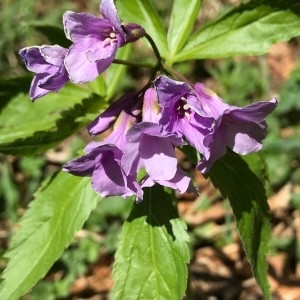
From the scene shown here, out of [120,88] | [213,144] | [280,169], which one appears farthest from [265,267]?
[120,88]

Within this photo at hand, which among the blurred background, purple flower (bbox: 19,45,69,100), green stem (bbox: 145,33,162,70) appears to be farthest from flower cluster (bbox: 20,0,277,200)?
the blurred background

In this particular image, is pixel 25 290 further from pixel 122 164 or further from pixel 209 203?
pixel 209 203

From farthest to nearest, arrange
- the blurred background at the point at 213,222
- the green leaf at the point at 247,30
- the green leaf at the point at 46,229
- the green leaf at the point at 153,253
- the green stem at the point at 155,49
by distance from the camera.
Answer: the blurred background at the point at 213,222, the green leaf at the point at 247,30, the green leaf at the point at 46,229, the green leaf at the point at 153,253, the green stem at the point at 155,49

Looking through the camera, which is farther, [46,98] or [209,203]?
[209,203]

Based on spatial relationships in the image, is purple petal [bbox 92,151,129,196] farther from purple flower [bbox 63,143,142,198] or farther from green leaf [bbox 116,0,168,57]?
green leaf [bbox 116,0,168,57]

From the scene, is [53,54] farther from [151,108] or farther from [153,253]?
[153,253]

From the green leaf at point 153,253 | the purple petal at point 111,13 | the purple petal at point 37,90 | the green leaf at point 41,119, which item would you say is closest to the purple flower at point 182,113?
the purple petal at point 111,13

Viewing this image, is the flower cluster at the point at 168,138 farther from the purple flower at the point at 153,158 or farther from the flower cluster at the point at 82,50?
the flower cluster at the point at 82,50
